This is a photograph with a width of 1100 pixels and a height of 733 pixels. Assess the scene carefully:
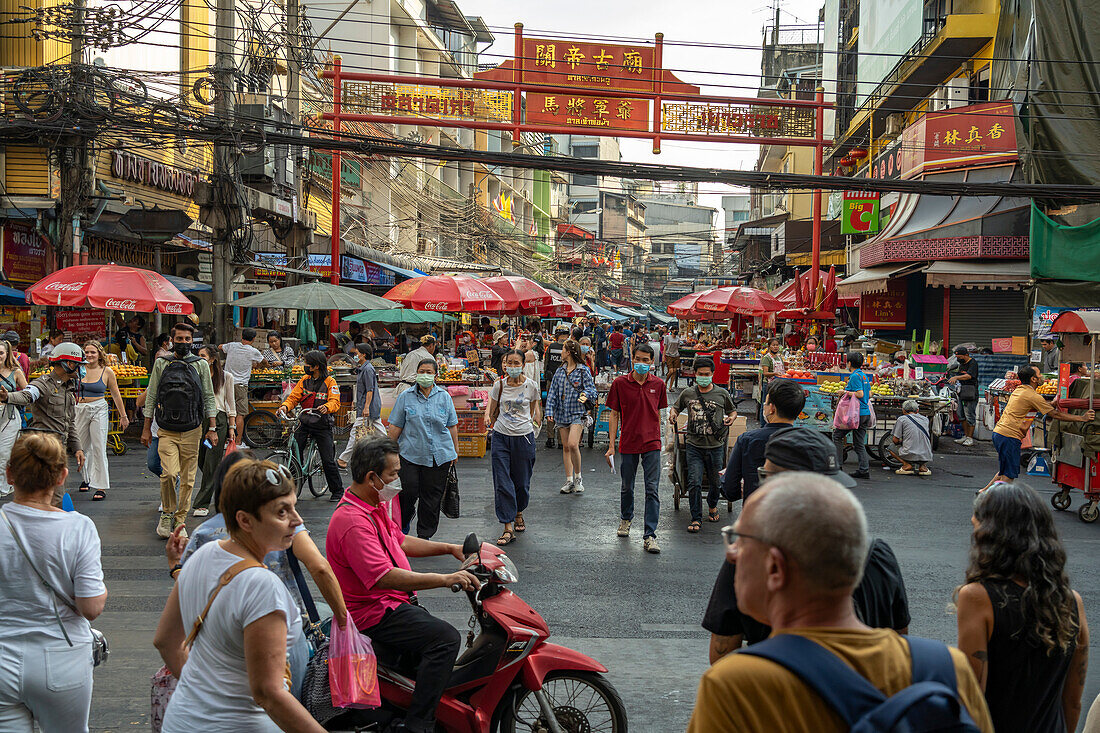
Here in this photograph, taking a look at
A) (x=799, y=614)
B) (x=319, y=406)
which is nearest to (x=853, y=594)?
Result: (x=799, y=614)

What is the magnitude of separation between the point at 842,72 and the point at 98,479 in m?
34.1

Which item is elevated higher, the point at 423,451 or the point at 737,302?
the point at 737,302

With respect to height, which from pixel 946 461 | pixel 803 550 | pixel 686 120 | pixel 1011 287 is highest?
pixel 686 120

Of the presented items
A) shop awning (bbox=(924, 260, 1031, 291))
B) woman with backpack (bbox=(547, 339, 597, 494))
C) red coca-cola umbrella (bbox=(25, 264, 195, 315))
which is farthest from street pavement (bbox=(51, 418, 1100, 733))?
shop awning (bbox=(924, 260, 1031, 291))

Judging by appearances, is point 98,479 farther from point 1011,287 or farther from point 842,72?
point 842,72

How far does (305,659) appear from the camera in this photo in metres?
3.66

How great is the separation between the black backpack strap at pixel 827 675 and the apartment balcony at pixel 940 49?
63.1 feet

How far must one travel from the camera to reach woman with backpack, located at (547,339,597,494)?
11680mm

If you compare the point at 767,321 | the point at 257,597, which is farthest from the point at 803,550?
the point at 767,321

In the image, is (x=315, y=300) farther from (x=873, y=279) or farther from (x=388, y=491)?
(x=873, y=279)

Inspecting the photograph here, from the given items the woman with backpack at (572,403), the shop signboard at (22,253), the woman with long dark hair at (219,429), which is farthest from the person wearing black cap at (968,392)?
the shop signboard at (22,253)

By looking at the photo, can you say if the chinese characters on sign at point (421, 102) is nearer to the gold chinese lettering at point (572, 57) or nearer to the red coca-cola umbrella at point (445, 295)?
the gold chinese lettering at point (572, 57)

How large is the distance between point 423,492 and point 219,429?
288 centimetres

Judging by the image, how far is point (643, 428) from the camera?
359 inches
